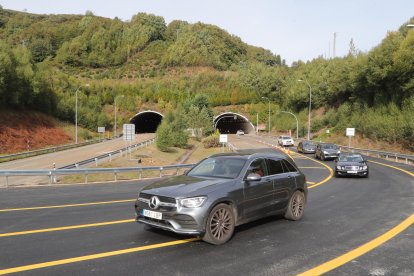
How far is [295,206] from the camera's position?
31.4 feet

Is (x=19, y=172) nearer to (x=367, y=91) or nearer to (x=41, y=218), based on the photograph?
(x=41, y=218)

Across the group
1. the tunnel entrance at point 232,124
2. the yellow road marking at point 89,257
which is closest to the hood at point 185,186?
the yellow road marking at point 89,257

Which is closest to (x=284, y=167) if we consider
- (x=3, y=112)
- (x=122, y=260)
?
(x=122, y=260)

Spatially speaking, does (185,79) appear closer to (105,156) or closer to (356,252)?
(105,156)

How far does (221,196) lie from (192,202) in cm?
62

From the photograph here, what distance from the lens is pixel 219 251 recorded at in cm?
688

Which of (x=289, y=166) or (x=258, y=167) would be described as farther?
(x=289, y=166)

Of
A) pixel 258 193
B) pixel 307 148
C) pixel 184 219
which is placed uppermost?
pixel 258 193

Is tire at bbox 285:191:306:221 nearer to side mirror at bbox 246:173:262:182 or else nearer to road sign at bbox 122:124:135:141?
side mirror at bbox 246:173:262:182

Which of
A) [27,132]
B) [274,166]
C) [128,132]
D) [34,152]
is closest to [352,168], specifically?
[274,166]

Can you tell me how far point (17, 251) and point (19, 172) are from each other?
534 inches

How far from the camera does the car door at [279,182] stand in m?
8.84

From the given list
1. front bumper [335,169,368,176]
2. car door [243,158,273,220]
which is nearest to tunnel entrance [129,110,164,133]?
front bumper [335,169,368,176]

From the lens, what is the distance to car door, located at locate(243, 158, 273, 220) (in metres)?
7.93
